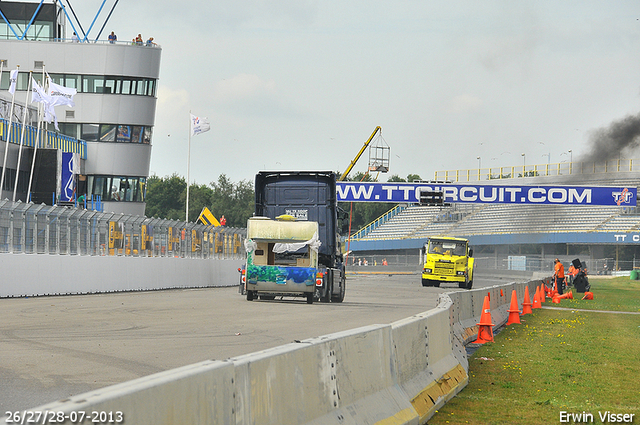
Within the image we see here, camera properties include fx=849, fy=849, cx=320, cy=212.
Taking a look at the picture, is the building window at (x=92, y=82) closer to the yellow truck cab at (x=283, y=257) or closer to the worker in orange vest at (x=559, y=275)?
the worker in orange vest at (x=559, y=275)

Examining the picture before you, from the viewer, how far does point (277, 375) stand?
5164 millimetres

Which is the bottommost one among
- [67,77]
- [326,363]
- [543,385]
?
[543,385]

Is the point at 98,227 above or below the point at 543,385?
above

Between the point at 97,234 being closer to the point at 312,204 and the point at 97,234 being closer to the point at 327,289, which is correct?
the point at 312,204

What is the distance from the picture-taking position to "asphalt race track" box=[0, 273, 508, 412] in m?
9.27

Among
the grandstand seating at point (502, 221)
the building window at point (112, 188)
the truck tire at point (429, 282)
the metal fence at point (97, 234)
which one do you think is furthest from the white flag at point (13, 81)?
the grandstand seating at point (502, 221)

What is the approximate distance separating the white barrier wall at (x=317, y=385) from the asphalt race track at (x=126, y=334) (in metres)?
2.91

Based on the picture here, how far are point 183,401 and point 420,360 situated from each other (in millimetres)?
5113

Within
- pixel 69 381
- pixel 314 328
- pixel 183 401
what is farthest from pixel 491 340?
pixel 183 401

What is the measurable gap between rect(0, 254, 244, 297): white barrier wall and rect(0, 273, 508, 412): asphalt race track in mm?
943

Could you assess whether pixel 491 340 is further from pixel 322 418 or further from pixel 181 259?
pixel 181 259

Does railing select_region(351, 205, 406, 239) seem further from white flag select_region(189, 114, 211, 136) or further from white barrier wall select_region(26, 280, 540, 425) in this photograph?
white barrier wall select_region(26, 280, 540, 425)

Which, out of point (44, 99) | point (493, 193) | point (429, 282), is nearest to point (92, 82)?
point (44, 99)

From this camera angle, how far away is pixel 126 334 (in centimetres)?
1462
